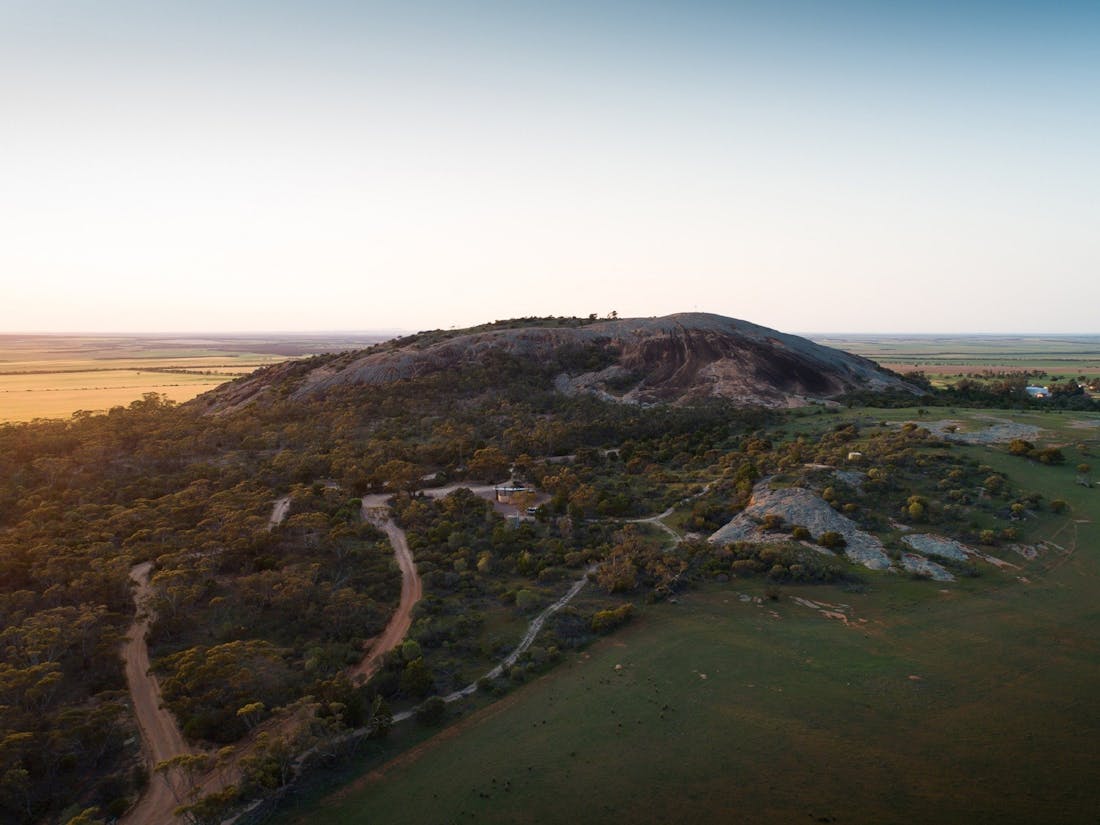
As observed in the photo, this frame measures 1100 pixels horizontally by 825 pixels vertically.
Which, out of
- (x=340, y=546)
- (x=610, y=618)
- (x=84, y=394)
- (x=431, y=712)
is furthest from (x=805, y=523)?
(x=84, y=394)

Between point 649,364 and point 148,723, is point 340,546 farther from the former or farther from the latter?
point 649,364

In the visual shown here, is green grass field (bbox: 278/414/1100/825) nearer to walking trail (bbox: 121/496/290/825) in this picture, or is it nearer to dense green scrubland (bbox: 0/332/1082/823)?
A: dense green scrubland (bbox: 0/332/1082/823)

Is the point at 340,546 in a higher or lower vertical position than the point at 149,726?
higher

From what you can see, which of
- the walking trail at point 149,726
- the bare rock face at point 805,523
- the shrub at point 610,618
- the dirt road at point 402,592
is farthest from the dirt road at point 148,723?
the bare rock face at point 805,523

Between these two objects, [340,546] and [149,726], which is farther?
[340,546]

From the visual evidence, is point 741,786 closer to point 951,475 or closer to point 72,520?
point 951,475

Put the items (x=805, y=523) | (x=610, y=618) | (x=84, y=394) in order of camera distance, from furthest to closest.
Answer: (x=84, y=394), (x=805, y=523), (x=610, y=618)

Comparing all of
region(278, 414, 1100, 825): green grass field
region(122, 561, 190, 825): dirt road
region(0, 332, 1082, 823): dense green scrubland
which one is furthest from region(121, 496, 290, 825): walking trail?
region(278, 414, 1100, 825): green grass field

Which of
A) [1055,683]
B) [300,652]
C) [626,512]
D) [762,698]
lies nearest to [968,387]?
[626,512]
